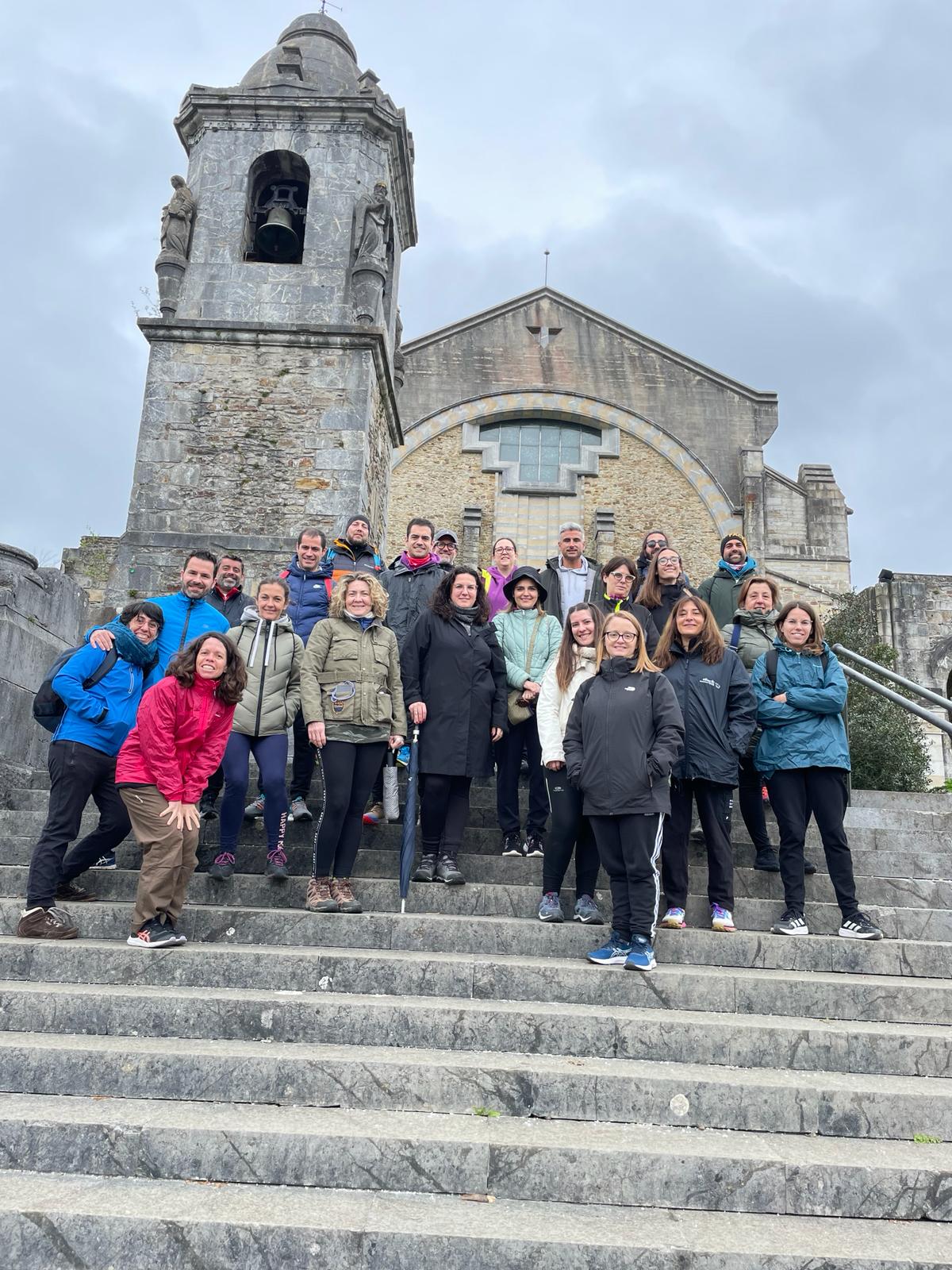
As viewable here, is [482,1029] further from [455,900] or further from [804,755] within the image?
[804,755]

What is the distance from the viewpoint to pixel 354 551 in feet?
21.5

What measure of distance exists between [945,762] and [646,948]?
47.0 feet

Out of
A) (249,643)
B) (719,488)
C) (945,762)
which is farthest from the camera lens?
(719,488)

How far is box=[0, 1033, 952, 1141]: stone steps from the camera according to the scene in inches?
124

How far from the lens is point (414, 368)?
22062 mm

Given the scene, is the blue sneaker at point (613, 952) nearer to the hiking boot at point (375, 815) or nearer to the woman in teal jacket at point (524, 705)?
the woman in teal jacket at point (524, 705)

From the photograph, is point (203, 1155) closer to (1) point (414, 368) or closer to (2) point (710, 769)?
(2) point (710, 769)

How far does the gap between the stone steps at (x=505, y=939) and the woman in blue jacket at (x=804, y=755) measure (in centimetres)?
17

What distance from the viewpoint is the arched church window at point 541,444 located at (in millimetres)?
21422

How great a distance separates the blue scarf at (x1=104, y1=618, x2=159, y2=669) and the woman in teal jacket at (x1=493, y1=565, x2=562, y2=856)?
1.97 meters

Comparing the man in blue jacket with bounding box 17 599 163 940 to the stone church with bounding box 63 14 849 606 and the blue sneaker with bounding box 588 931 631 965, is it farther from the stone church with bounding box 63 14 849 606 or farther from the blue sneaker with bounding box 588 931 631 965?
the stone church with bounding box 63 14 849 606

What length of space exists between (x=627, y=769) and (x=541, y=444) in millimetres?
18180

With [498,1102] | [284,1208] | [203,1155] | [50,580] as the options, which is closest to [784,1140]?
[498,1102]

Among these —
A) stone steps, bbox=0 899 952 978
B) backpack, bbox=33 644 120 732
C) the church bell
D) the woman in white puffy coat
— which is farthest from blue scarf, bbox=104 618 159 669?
the church bell
